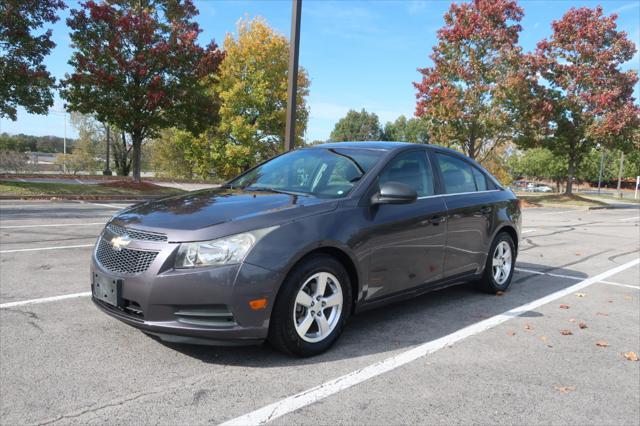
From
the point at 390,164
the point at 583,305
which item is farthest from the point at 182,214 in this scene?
the point at 583,305

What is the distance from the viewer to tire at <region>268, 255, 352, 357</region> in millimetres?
3311

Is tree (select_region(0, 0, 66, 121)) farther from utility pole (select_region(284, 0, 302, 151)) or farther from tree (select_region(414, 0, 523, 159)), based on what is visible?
tree (select_region(414, 0, 523, 159))

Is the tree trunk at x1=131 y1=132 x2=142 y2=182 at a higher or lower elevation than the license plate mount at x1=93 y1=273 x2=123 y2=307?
higher

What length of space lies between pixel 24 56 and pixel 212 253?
1754 cm

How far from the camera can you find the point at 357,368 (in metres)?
3.41

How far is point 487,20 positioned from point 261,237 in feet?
81.6

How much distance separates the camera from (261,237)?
322 centimetres

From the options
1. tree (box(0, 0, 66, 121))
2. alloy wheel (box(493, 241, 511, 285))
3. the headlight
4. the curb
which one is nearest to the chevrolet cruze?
the headlight

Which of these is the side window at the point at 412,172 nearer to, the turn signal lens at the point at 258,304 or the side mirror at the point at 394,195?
the side mirror at the point at 394,195

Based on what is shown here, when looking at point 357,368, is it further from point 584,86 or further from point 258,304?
point 584,86

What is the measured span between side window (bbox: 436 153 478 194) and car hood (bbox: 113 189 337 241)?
172 centimetres

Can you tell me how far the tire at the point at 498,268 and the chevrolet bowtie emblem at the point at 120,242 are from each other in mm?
3783

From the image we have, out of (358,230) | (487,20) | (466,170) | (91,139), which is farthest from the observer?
(91,139)

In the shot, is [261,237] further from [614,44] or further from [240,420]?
[614,44]
